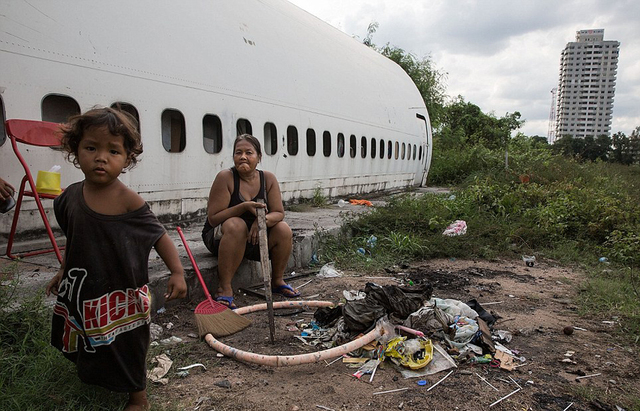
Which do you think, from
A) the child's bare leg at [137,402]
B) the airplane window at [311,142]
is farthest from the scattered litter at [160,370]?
the airplane window at [311,142]

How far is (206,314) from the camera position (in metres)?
3.44

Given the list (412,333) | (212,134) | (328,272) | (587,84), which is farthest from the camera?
(587,84)

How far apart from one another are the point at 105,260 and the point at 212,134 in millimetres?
4902

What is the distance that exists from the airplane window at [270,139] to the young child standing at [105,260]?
5.94 meters

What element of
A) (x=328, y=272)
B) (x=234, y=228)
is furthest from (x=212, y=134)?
(x=234, y=228)

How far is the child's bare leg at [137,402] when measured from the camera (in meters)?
2.20

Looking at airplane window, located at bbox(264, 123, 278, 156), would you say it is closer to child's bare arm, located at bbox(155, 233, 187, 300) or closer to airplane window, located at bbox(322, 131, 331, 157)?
airplane window, located at bbox(322, 131, 331, 157)

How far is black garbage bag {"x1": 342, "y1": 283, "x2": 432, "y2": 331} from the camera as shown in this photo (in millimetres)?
3178

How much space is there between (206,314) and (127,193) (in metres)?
1.58

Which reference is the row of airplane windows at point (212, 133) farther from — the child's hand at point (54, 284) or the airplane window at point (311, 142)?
the child's hand at point (54, 284)

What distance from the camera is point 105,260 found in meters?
2.07

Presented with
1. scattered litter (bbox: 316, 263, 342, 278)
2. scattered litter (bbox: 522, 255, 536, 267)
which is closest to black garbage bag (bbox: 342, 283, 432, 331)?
scattered litter (bbox: 316, 263, 342, 278)

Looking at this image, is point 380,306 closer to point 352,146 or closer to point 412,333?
point 412,333

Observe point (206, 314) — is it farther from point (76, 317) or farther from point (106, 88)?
point (106, 88)
